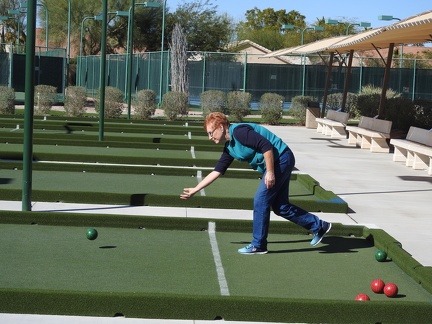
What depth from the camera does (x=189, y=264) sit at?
7273 millimetres

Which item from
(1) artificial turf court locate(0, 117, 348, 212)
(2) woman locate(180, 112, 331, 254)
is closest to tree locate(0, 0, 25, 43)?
(1) artificial turf court locate(0, 117, 348, 212)

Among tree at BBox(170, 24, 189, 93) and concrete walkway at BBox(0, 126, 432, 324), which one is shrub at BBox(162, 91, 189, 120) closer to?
tree at BBox(170, 24, 189, 93)

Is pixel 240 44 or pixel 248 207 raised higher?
pixel 240 44

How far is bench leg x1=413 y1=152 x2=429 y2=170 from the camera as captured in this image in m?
16.3

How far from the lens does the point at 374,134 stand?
20.1m

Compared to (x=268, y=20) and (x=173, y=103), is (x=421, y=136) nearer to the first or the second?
(x=173, y=103)

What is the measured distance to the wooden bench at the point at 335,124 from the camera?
24562 millimetres

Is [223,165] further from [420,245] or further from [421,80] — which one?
[421,80]

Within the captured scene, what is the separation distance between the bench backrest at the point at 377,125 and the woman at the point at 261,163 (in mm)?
12081

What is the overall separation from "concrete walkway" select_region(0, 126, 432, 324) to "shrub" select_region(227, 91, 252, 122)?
9.57 m

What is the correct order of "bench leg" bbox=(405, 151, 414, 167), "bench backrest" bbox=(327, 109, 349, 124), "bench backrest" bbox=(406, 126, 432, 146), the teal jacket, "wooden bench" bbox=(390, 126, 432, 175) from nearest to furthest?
the teal jacket < "wooden bench" bbox=(390, 126, 432, 175) < "bench backrest" bbox=(406, 126, 432, 146) < "bench leg" bbox=(405, 151, 414, 167) < "bench backrest" bbox=(327, 109, 349, 124)

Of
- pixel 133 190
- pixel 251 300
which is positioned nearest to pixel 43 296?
pixel 251 300

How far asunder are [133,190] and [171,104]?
58.6ft

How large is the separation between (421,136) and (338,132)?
8.45 meters
